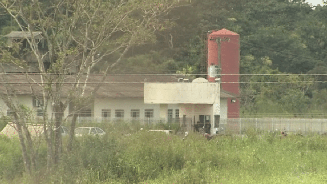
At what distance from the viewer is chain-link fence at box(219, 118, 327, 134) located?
14.0m

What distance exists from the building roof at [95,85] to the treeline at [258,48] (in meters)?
0.75

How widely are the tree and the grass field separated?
0.49 metres

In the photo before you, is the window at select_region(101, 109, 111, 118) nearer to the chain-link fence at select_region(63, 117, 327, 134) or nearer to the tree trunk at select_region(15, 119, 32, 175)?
the chain-link fence at select_region(63, 117, 327, 134)

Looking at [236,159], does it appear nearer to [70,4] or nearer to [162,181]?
[162,181]

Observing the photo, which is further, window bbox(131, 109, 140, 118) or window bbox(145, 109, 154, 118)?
window bbox(145, 109, 154, 118)

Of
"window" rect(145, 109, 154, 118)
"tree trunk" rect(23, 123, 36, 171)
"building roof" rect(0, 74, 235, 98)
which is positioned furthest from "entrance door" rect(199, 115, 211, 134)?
"tree trunk" rect(23, 123, 36, 171)

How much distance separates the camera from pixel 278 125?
14.4 metres

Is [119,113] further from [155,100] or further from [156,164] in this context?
[156,164]

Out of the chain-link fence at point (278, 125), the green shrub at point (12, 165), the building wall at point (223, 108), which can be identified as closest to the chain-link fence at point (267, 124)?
the chain-link fence at point (278, 125)

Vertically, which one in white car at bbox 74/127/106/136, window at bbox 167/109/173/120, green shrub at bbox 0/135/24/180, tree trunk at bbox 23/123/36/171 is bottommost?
green shrub at bbox 0/135/24/180

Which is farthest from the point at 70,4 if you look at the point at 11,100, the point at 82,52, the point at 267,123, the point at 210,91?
the point at 267,123

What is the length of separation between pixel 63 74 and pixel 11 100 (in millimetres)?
1021

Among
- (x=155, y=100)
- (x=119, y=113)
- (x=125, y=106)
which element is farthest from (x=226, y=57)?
(x=119, y=113)

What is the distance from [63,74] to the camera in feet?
30.1
